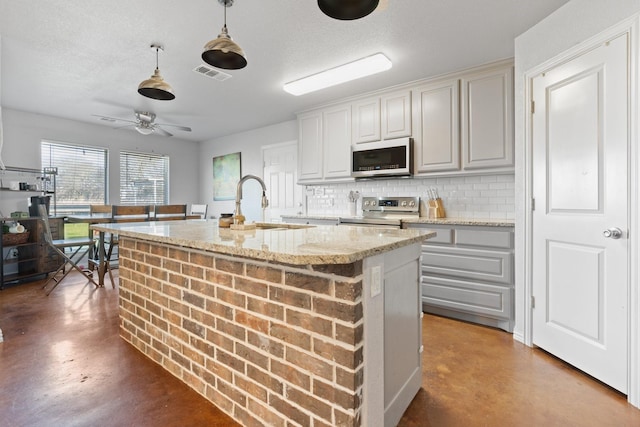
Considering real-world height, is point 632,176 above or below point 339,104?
below

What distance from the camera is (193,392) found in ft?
5.49

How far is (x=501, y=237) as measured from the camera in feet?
8.39

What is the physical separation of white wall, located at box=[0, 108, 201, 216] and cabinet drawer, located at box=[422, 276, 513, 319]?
528cm

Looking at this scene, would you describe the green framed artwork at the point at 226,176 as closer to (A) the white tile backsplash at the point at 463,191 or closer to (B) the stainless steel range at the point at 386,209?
(A) the white tile backsplash at the point at 463,191

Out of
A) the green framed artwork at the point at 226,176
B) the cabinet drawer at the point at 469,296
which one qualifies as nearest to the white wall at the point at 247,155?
the green framed artwork at the point at 226,176

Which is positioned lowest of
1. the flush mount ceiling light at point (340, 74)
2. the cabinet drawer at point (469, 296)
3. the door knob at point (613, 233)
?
the cabinet drawer at point (469, 296)

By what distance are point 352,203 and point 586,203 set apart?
8.60ft

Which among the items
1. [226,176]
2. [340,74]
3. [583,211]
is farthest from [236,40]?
[226,176]

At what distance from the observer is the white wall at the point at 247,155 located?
520 centimetres

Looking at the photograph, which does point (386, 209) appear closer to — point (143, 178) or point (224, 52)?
point (224, 52)

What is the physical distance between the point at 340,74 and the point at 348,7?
6.42 feet

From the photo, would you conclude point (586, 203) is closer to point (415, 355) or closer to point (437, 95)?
point (415, 355)

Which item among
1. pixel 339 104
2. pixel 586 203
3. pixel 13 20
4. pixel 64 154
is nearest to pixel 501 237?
pixel 586 203

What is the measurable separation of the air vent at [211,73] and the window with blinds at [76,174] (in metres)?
3.20
